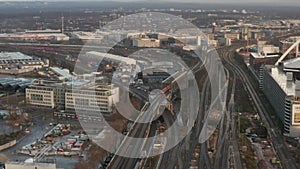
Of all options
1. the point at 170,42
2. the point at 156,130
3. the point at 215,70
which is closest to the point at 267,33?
the point at 170,42

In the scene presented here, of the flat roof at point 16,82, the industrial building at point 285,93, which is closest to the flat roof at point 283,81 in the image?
the industrial building at point 285,93

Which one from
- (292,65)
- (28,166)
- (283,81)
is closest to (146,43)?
(292,65)

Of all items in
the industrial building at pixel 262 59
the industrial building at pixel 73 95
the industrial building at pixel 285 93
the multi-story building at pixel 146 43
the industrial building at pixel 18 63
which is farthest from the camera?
the multi-story building at pixel 146 43

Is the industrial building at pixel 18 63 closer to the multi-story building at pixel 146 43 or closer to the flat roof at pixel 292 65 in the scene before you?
the multi-story building at pixel 146 43

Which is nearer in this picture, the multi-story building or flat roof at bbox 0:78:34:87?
flat roof at bbox 0:78:34:87

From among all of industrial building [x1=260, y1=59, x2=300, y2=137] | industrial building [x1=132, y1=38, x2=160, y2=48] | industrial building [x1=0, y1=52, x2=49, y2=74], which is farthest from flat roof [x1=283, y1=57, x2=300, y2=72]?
industrial building [x1=132, y1=38, x2=160, y2=48]

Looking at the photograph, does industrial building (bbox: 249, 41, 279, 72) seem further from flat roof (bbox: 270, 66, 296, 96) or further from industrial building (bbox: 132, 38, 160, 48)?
industrial building (bbox: 132, 38, 160, 48)

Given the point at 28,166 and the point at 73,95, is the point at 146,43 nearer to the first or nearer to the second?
the point at 73,95
